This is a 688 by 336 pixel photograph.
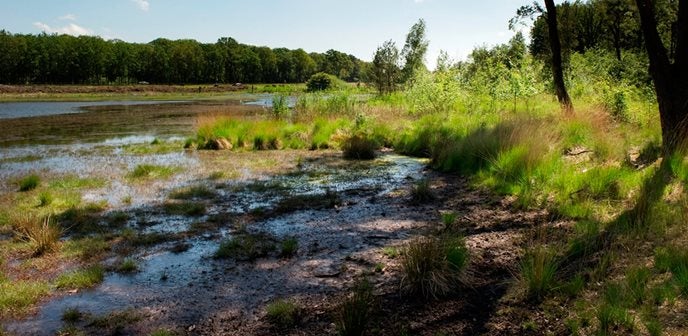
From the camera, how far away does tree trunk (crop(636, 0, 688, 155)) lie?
25.3 ft

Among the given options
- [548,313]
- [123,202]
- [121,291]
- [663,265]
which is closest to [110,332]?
[121,291]

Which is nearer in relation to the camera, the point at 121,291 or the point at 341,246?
the point at 121,291

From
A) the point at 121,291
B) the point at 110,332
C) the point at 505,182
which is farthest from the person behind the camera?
the point at 505,182

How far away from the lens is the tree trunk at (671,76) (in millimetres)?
→ 7703

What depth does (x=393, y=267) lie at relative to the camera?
5.78m

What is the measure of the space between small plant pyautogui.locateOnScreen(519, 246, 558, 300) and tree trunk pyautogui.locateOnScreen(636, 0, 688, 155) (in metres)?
4.05

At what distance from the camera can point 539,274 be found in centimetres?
445

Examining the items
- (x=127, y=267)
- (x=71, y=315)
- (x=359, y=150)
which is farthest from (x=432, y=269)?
(x=359, y=150)

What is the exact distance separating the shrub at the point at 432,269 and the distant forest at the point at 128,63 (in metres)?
67.2

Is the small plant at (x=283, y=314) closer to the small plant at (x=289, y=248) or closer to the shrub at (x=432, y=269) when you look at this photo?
the shrub at (x=432, y=269)

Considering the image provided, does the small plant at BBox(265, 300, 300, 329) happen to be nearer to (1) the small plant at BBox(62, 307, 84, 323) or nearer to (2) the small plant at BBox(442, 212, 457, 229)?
(1) the small plant at BBox(62, 307, 84, 323)

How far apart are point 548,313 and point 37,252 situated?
6256 millimetres

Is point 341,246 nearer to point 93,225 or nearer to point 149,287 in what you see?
point 149,287

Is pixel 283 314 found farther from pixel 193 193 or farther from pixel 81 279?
pixel 193 193
